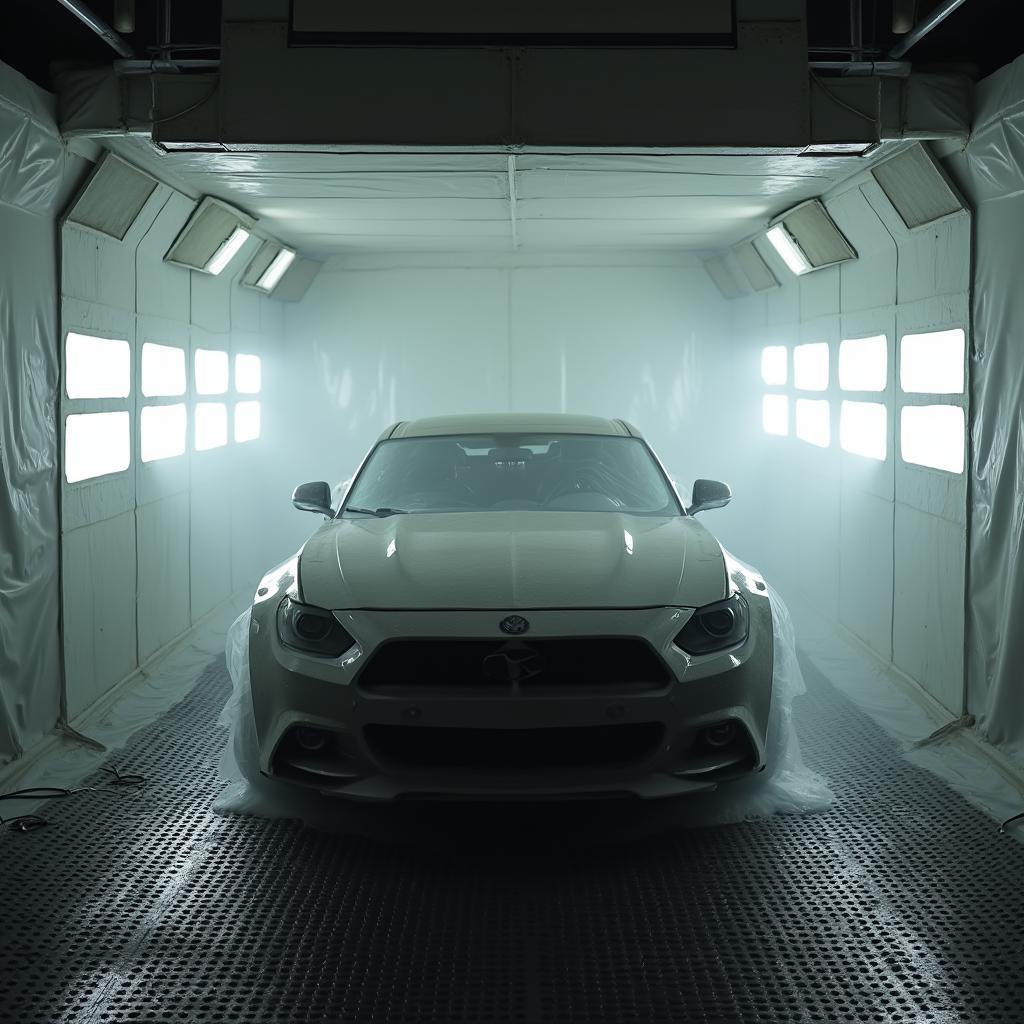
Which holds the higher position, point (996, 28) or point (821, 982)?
point (996, 28)

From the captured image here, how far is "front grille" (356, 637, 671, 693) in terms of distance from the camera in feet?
12.4

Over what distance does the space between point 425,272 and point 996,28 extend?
672cm

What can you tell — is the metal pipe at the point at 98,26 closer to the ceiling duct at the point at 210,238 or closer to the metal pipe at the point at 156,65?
the metal pipe at the point at 156,65

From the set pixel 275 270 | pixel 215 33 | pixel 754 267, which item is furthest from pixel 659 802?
pixel 275 270

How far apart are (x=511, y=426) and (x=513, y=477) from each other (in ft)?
1.48

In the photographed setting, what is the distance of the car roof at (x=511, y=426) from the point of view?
5820 mm

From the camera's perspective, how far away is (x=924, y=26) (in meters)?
4.52

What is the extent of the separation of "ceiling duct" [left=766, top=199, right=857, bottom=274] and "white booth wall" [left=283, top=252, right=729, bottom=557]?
225cm

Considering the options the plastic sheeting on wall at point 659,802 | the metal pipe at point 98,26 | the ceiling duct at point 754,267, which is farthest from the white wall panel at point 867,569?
the metal pipe at point 98,26

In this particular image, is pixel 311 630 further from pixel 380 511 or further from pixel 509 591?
pixel 380 511

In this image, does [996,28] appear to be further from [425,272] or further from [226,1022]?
[425,272]

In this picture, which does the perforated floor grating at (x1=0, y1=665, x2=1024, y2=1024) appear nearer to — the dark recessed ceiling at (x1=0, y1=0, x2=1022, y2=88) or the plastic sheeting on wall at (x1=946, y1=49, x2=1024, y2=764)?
the plastic sheeting on wall at (x1=946, y1=49, x2=1024, y2=764)

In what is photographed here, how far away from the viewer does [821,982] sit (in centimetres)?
304

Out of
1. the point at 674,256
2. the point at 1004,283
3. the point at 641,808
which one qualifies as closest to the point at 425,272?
the point at 674,256
